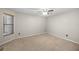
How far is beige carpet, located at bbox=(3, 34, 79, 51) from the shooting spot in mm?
1373

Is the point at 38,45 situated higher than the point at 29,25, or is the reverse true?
the point at 29,25

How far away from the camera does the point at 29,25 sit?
154 centimetres

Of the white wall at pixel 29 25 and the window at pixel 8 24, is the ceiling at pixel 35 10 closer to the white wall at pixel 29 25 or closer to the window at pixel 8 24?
the white wall at pixel 29 25

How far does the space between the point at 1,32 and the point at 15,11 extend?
462 millimetres

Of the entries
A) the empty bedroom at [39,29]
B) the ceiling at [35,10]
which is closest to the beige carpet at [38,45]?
the empty bedroom at [39,29]

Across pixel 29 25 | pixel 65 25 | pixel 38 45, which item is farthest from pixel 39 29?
pixel 65 25

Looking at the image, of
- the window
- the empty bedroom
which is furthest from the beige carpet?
the window

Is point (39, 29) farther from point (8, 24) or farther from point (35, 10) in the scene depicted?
point (8, 24)

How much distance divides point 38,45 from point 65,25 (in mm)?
661

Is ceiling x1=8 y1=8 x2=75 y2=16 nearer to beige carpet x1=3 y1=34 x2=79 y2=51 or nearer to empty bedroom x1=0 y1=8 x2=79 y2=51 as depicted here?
empty bedroom x1=0 y1=8 x2=79 y2=51

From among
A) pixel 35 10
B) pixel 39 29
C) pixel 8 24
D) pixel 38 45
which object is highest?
pixel 35 10

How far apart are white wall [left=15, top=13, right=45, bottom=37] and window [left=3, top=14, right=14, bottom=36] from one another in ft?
0.31
